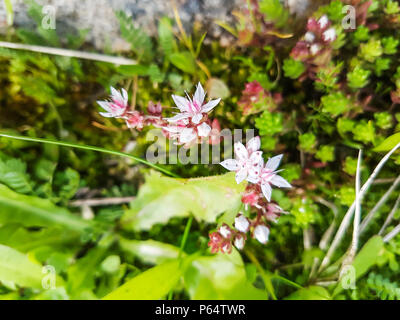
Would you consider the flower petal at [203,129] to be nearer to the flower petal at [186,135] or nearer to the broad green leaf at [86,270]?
the flower petal at [186,135]

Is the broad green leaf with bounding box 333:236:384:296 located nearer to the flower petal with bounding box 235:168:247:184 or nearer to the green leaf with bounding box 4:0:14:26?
the flower petal with bounding box 235:168:247:184

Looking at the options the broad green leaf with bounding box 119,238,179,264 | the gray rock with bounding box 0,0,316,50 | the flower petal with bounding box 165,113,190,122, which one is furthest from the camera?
the gray rock with bounding box 0,0,316,50

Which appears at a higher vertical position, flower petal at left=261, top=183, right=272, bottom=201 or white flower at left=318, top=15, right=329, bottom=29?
white flower at left=318, top=15, right=329, bottom=29

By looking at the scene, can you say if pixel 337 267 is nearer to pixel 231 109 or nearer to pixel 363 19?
pixel 231 109

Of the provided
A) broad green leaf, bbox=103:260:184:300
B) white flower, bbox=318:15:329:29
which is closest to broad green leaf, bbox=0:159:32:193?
broad green leaf, bbox=103:260:184:300

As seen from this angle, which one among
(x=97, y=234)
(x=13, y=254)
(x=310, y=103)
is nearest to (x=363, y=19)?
(x=310, y=103)

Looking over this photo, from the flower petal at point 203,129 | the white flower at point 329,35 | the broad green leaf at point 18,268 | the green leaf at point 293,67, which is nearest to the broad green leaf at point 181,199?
the flower petal at point 203,129
